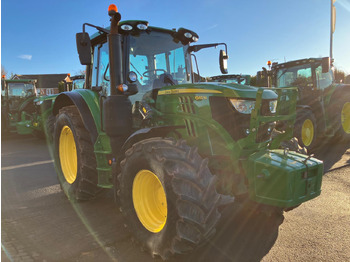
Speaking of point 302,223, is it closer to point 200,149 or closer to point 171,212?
point 200,149

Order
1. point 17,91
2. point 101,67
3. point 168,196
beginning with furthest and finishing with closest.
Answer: point 17,91 → point 101,67 → point 168,196

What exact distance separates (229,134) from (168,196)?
910mm

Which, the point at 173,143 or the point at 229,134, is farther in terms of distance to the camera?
the point at 229,134

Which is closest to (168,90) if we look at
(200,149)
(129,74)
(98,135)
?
(129,74)

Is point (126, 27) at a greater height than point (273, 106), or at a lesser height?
greater

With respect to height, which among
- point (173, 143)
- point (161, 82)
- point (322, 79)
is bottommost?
point (173, 143)

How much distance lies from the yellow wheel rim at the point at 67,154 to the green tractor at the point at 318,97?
539 cm

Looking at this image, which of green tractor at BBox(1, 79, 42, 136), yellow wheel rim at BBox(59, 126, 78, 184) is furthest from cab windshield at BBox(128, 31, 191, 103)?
green tractor at BBox(1, 79, 42, 136)

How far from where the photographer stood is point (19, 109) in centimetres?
1153

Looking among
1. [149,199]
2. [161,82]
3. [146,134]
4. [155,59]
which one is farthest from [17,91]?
[149,199]

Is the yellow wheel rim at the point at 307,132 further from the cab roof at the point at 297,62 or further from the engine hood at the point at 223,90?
the engine hood at the point at 223,90

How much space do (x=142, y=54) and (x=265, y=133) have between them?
5.53 ft

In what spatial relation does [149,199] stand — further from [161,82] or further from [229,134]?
[161,82]

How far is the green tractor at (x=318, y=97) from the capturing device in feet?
24.4
